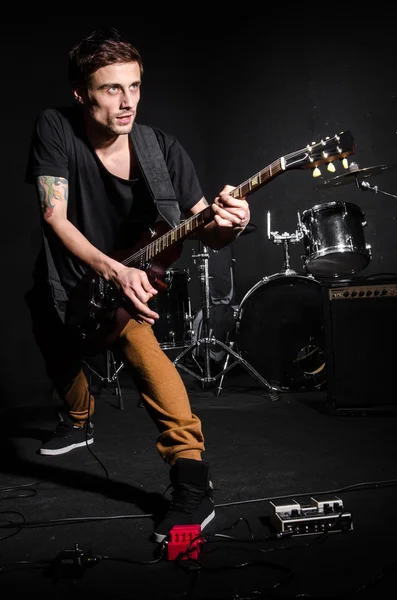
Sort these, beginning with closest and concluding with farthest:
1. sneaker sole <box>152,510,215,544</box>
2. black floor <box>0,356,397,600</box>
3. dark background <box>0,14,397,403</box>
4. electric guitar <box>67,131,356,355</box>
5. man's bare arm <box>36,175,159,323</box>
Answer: black floor <box>0,356,397,600</box> < sneaker sole <box>152,510,215,544</box> < man's bare arm <box>36,175,159,323</box> < electric guitar <box>67,131,356,355</box> < dark background <box>0,14,397,403</box>

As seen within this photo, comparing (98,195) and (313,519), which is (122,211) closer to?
(98,195)

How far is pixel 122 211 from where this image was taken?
2.46m

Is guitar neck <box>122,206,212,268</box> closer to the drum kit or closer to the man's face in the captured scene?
the man's face

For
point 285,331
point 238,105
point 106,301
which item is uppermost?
point 238,105

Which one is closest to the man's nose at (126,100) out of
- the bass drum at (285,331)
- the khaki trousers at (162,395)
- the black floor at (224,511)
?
the khaki trousers at (162,395)

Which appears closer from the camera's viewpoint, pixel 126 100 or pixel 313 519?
pixel 313 519

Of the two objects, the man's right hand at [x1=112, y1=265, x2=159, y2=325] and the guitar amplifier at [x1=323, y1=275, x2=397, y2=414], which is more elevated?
the man's right hand at [x1=112, y1=265, x2=159, y2=325]

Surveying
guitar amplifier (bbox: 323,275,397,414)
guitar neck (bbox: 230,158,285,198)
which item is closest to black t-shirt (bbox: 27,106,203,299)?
guitar neck (bbox: 230,158,285,198)

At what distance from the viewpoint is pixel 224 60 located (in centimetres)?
572

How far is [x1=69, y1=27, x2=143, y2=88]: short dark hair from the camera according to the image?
7.41ft

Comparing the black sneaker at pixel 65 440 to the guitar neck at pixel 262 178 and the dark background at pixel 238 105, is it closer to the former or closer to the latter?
the guitar neck at pixel 262 178

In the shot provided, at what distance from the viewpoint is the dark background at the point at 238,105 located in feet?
16.1

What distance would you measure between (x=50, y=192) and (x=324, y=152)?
1085mm

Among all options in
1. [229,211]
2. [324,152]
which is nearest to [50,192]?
[229,211]
